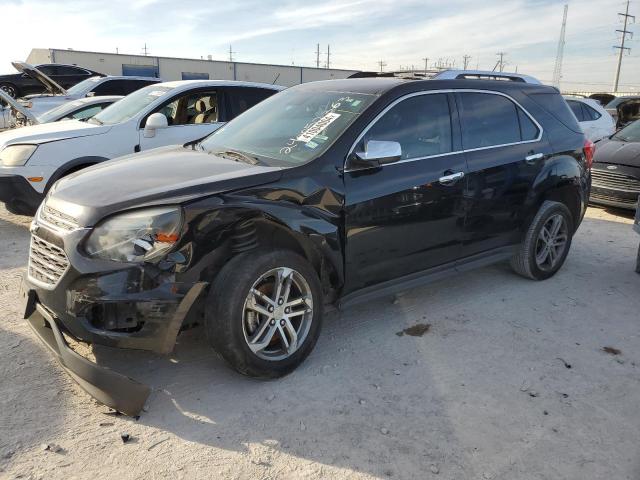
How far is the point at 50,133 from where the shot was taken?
6113 millimetres

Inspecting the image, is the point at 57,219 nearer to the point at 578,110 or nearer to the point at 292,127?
the point at 292,127

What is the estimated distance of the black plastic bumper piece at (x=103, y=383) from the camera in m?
2.73

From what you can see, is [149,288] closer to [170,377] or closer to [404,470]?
[170,377]

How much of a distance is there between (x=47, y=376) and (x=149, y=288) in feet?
3.49

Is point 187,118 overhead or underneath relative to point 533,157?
overhead

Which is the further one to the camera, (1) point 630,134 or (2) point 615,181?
(1) point 630,134

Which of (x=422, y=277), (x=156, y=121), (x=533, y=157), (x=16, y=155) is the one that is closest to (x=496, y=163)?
(x=533, y=157)

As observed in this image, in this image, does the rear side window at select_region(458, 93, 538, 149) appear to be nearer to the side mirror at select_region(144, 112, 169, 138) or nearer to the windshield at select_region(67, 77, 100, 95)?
the side mirror at select_region(144, 112, 169, 138)

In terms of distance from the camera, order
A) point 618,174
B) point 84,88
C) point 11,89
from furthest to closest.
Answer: point 11,89, point 84,88, point 618,174

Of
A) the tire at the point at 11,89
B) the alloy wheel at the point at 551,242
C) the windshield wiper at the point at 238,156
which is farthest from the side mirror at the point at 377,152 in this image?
the tire at the point at 11,89

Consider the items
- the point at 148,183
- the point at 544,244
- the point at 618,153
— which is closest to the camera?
the point at 148,183

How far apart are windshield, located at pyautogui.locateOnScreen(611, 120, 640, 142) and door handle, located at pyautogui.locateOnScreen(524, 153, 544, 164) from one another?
518 centimetres

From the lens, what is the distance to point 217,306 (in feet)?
9.39

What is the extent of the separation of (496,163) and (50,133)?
16.4 ft
